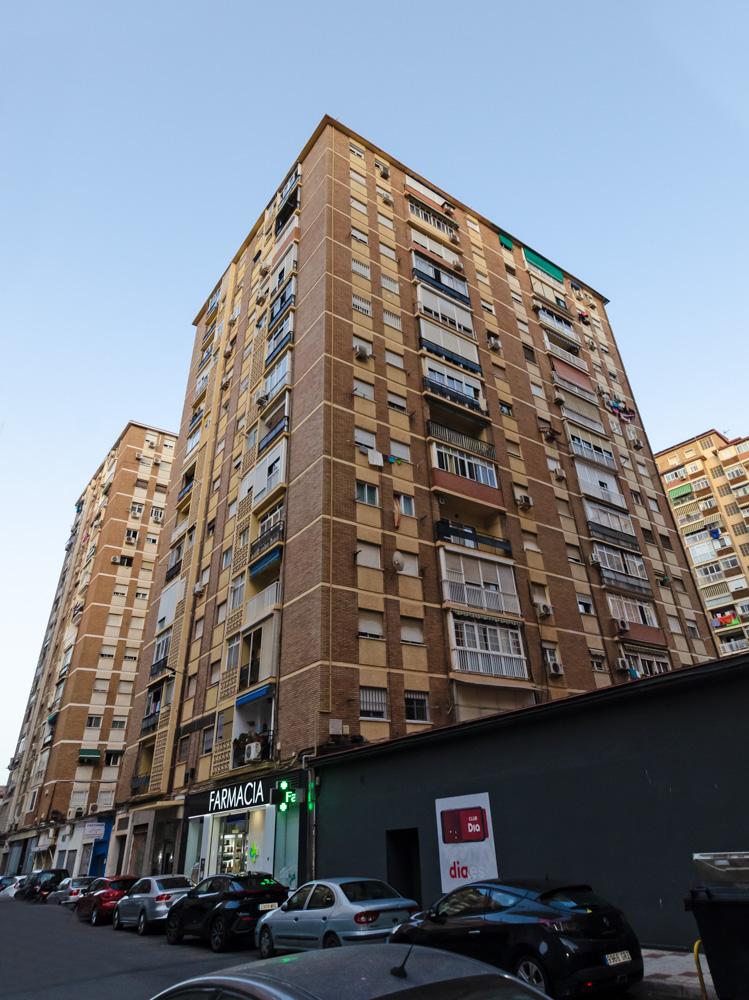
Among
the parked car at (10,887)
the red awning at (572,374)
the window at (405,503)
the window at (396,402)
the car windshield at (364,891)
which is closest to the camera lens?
the car windshield at (364,891)

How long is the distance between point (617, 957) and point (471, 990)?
580 cm

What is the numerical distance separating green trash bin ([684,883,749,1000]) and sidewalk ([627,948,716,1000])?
1.73m

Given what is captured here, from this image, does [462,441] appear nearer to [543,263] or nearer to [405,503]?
[405,503]

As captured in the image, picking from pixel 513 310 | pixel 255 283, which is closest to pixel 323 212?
pixel 255 283

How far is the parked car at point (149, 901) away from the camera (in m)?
15.9

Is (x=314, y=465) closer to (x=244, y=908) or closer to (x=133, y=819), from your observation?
(x=244, y=908)

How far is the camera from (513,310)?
39.2 meters

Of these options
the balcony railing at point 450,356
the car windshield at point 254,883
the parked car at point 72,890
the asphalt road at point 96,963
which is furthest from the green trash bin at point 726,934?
the balcony railing at point 450,356

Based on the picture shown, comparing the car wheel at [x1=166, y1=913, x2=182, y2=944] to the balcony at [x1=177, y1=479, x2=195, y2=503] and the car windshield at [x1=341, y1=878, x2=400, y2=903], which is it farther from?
the balcony at [x1=177, y1=479, x2=195, y2=503]

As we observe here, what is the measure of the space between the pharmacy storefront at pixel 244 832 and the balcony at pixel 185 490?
18.2m

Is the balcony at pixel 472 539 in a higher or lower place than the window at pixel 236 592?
higher

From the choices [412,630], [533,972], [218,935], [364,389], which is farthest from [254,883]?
[364,389]

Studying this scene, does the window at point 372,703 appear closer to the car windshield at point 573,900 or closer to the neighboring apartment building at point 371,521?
the neighboring apartment building at point 371,521

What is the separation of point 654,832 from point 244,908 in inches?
315
